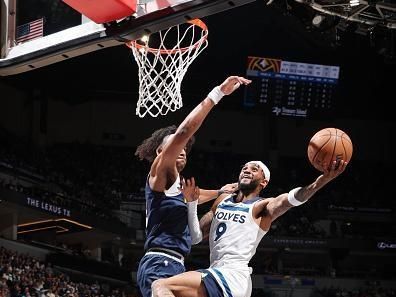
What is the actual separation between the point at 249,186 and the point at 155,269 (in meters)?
0.99

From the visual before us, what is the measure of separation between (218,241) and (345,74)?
21.2m

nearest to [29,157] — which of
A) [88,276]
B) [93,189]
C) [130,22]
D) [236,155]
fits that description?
[93,189]

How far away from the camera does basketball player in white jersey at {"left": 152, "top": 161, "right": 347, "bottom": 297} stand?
486 cm

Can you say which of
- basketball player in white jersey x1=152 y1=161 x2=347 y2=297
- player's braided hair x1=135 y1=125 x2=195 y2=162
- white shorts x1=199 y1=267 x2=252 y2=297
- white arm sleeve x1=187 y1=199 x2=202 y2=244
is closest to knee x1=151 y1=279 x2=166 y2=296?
basketball player in white jersey x1=152 y1=161 x2=347 y2=297

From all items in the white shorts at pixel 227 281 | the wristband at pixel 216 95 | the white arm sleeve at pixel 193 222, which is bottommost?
the white shorts at pixel 227 281

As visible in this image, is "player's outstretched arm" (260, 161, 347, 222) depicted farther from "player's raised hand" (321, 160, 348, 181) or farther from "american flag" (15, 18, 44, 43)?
"american flag" (15, 18, 44, 43)

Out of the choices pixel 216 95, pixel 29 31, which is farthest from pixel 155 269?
pixel 29 31

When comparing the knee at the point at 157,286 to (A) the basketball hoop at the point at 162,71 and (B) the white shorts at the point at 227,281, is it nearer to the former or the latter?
(B) the white shorts at the point at 227,281

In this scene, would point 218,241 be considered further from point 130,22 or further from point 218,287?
point 130,22

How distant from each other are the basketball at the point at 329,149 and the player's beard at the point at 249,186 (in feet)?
1.72

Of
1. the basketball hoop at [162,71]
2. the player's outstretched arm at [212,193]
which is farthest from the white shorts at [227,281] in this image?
the basketball hoop at [162,71]

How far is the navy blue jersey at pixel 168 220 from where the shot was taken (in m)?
5.03

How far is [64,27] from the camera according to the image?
249 inches

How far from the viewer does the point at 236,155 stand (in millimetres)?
27656
